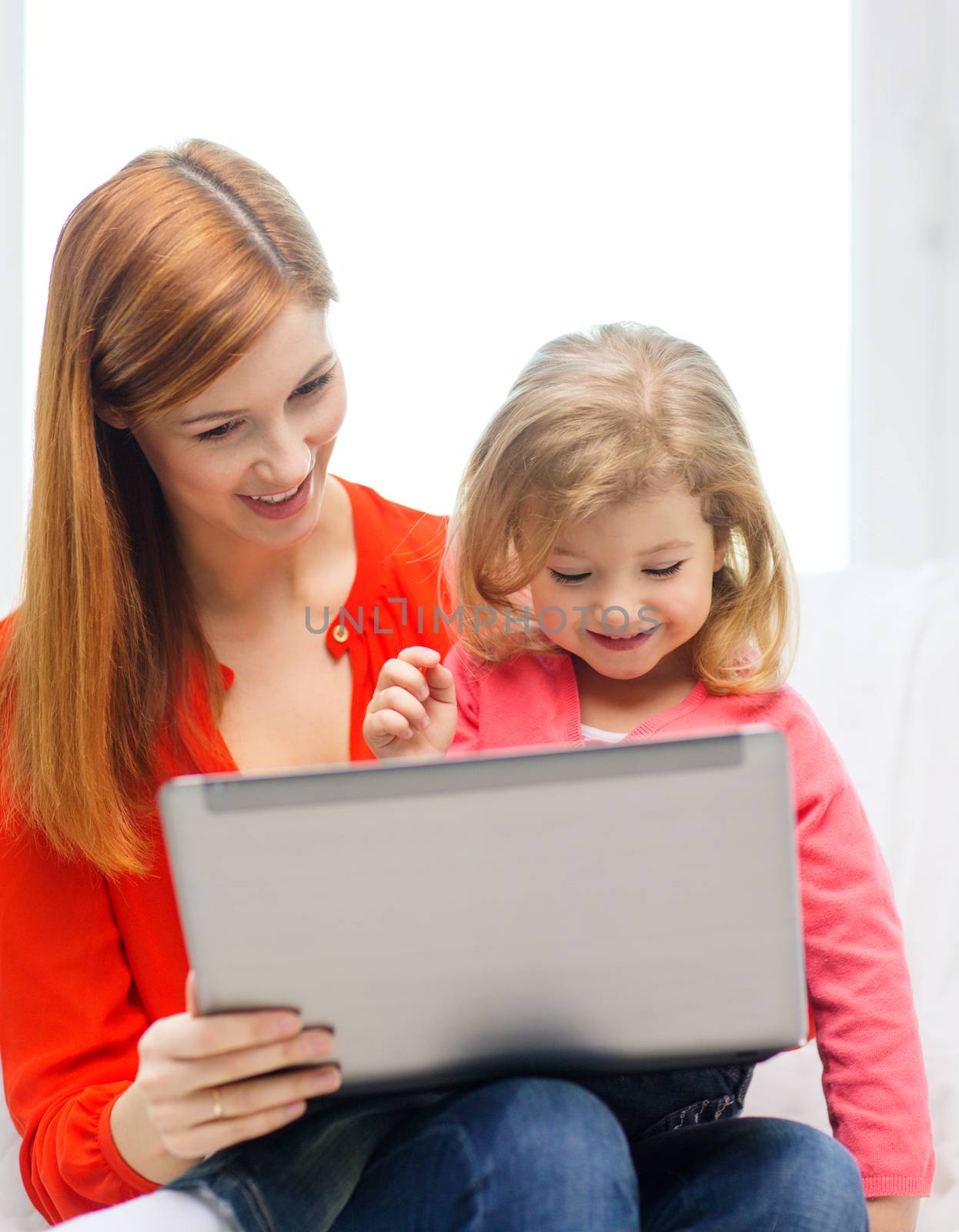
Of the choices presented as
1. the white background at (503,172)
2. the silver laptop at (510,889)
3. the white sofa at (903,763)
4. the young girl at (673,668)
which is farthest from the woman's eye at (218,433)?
the white background at (503,172)

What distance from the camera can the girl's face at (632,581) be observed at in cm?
95

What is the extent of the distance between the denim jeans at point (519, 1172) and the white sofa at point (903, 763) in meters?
0.33

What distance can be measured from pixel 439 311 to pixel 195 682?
3.65ft

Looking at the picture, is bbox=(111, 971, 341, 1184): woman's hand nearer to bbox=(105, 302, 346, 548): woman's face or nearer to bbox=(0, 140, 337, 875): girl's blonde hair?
bbox=(0, 140, 337, 875): girl's blonde hair

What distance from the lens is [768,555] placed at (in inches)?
41.7

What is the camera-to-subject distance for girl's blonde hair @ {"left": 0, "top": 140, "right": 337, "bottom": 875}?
3.27ft

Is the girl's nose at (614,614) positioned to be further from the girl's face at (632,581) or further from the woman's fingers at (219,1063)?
the woman's fingers at (219,1063)

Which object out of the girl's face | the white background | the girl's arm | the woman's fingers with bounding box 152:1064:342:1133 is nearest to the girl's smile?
the girl's face

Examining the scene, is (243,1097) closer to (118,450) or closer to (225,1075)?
(225,1075)

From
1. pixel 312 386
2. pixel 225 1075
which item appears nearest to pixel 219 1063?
pixel 225 1075

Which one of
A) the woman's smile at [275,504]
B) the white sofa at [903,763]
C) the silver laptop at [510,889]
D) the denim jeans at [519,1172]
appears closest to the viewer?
the silver laptop at [510,889]

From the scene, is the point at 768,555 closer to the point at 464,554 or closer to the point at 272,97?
the point at 464,554

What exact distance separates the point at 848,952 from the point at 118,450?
0.69 m

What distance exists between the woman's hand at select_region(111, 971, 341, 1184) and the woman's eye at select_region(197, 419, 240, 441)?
46 centimetres
